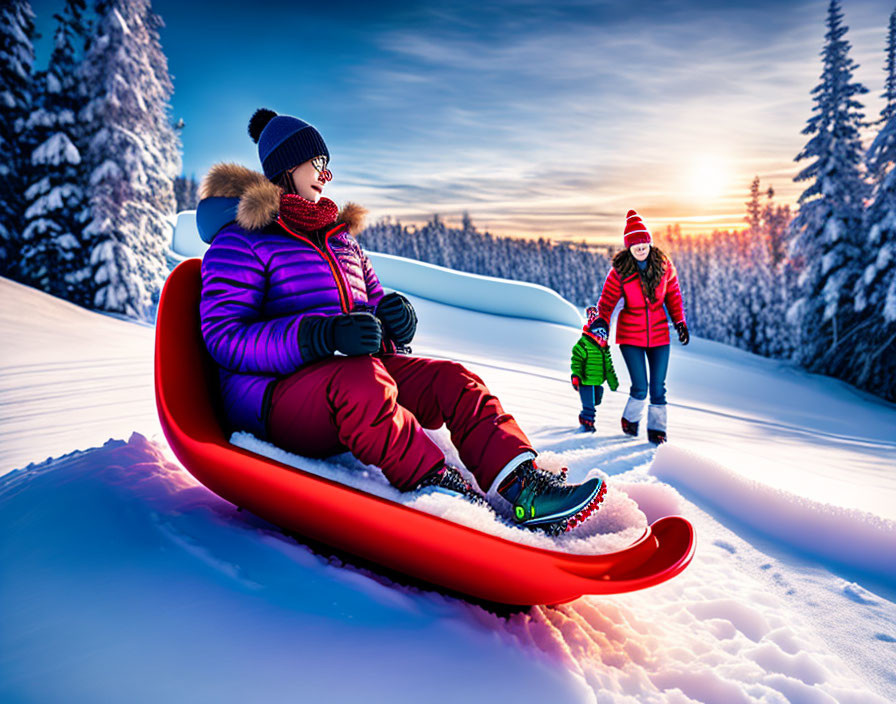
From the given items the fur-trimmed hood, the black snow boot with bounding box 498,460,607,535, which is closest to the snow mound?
the black snow boot with bounding box 498,460,607,535

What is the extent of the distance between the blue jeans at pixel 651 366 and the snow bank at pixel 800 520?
1012 mm

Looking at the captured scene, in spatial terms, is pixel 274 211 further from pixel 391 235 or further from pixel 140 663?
pixel 391 235

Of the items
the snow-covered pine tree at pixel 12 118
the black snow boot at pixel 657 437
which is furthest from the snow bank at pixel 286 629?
the snow-covered pine tree at pixel 12 118

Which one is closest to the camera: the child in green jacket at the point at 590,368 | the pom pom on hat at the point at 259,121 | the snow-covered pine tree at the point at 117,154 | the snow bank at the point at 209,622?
the snow bank at the point at 209,622

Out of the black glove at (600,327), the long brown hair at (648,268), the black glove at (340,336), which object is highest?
the long brown hair at (648,268)

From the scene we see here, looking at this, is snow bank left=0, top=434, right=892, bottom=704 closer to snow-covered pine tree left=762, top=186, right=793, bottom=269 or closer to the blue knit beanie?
the blue knit beanie

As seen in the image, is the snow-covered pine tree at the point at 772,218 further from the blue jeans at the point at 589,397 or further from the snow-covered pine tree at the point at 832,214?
the blue jeans at the point at 589,397

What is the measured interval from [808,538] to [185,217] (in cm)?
2279

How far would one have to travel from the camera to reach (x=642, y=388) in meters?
4.15

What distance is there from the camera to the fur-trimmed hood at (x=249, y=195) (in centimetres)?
177

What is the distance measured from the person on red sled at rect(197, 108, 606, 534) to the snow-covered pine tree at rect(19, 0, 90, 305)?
12.5 meters

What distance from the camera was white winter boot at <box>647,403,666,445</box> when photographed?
4.06 metres

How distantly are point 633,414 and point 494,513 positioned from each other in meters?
3.10

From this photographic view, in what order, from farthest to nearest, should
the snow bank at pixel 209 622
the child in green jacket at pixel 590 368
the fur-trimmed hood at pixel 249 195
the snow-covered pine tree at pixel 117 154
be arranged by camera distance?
1. the snow-covered pine tree at pixel 117 154
2. the child in green jacket at pixel 590 368
3. the fur-trimmed hood at pixel 249 195
4. the snow bank at pixel 209 622
